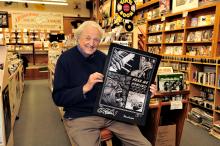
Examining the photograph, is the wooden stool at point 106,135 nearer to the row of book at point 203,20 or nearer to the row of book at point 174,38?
the row of book at point 203,20

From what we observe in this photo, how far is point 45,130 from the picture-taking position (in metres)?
3.63

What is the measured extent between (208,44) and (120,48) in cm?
299

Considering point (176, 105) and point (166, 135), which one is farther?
point (166, 135)

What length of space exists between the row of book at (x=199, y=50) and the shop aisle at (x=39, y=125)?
2763 mm

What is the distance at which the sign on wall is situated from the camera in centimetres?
992

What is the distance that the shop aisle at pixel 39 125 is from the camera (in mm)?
3213

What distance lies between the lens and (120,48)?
5.60 feet

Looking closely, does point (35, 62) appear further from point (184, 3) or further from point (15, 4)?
point (184, 3)

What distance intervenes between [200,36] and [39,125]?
328cm

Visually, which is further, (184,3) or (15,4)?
(15,4)

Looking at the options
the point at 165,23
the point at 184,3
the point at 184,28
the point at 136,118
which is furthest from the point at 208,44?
the point at 136,118

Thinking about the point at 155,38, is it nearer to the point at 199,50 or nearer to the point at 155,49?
the point at 155,49

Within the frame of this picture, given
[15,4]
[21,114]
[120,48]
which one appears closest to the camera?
[120,48]
